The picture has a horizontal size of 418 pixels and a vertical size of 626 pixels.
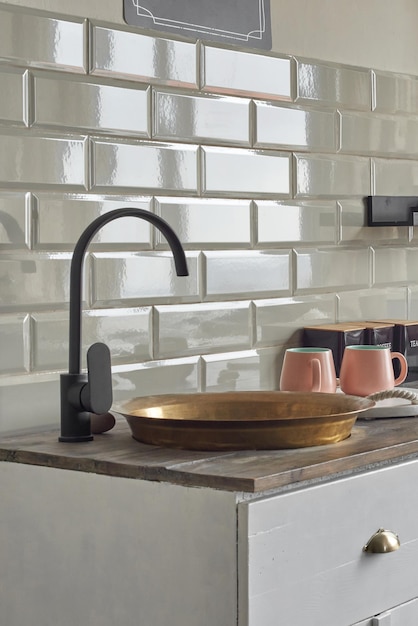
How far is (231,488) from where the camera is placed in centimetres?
142

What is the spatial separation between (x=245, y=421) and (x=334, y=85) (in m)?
1.21

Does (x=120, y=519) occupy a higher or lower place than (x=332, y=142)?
lower

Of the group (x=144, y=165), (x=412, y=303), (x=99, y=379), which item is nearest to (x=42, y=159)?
(x=144, y=165)

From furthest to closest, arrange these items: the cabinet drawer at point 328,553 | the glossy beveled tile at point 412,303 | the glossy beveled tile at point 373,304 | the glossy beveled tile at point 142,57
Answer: the glossy beveled tile at point 412,303 < the glossy beveled tile at point 373,304 < the glossy beveled tile at point 142,57 < the cabinet drawer at point 328,553

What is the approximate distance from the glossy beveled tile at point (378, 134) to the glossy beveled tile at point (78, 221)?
672mm

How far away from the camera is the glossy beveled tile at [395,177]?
8.75 feet

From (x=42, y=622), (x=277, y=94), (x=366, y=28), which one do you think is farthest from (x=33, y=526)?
(x=366, y=28)

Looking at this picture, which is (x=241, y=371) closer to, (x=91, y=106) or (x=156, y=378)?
A: (x=156, y=378)

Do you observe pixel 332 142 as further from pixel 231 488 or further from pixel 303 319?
pixel 231 488

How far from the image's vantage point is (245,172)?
234 cm

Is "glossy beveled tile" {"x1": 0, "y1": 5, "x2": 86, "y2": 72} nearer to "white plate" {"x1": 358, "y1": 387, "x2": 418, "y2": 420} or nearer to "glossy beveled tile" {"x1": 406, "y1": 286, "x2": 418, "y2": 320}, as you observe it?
"white plate" {"x1": 358, "y1": 387, "x2": 418, "y2": 420}

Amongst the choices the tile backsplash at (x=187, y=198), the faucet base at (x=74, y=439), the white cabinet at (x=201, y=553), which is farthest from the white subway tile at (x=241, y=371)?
the white cabinet at (x=201, y=553)

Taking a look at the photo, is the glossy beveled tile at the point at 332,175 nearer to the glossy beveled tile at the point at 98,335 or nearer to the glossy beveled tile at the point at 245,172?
the glossy beveled tile at the point at 245,172

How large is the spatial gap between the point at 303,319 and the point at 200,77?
624 millimetres
